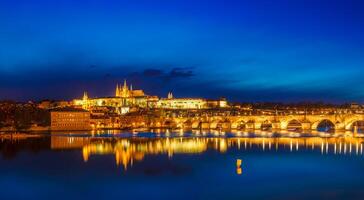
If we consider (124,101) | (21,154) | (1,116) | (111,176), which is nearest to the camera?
(111,176)

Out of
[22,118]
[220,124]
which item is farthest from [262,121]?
[22,118]

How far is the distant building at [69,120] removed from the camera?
229ft

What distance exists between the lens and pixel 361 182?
20.4m

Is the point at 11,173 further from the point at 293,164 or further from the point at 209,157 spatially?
the point at 293,164

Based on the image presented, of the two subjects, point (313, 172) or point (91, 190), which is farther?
point (313, 172)

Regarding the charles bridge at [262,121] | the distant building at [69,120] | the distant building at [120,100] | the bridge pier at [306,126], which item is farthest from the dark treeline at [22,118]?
the distant building at [120,100]

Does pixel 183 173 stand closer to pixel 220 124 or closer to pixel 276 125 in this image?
pixel 276 125

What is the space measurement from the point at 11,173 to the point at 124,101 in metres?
114

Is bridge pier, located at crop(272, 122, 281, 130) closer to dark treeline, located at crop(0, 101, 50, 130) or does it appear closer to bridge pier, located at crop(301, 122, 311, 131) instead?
bridge pier, located at crop(301, 122, 311, 131)

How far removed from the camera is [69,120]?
72.2 m

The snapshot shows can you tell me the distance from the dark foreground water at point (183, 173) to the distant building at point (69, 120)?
35.1 metres

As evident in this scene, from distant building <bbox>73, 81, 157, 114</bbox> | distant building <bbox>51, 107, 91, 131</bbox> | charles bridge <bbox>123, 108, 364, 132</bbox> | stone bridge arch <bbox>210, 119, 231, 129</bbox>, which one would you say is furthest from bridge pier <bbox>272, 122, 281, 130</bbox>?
distant building <bbox>73, 81, 157, 114</bbox>

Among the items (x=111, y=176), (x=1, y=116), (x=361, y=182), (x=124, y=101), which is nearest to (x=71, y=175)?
(x=111, y=176)

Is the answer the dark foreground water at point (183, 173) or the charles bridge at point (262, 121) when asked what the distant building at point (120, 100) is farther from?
the dark foreground water at point (183, 173)
